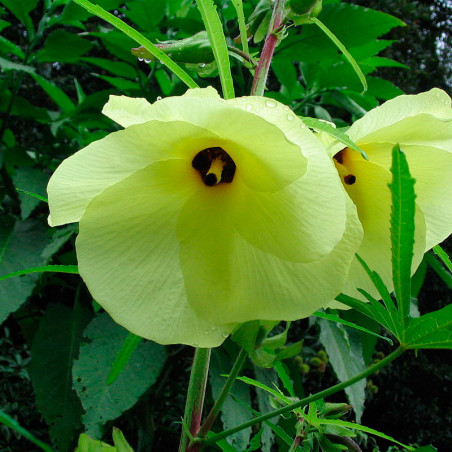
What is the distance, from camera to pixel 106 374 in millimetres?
879

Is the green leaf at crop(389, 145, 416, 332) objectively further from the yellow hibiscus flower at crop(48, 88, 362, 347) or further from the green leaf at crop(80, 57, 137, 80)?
the green leaf at crop(80, 57, 137, 80)

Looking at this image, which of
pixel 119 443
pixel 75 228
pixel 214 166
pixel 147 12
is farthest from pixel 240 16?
pixel 147 12

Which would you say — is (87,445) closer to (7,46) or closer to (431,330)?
(431,330)

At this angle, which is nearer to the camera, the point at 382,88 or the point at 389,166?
the point at 389,166

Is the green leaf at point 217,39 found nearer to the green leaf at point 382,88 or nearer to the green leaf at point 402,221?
the green leaf at point 402,221

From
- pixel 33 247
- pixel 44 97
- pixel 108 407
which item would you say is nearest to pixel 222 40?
pixel 108 407

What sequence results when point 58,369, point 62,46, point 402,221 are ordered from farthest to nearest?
point 62,46 < point 58,369 < point 402,221

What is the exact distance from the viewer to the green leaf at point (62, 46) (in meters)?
1.23

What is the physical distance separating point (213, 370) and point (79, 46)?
0.87 metres

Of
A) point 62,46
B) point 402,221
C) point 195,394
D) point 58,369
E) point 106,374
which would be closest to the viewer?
point 402,221

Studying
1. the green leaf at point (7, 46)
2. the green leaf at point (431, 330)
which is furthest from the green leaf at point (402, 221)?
the green leaf at point (7, 46)

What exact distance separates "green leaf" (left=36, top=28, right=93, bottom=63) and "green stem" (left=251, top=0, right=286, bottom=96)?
2.96 ft

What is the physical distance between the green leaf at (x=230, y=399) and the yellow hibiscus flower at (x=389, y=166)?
1.62 ft

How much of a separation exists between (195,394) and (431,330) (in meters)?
0.19
